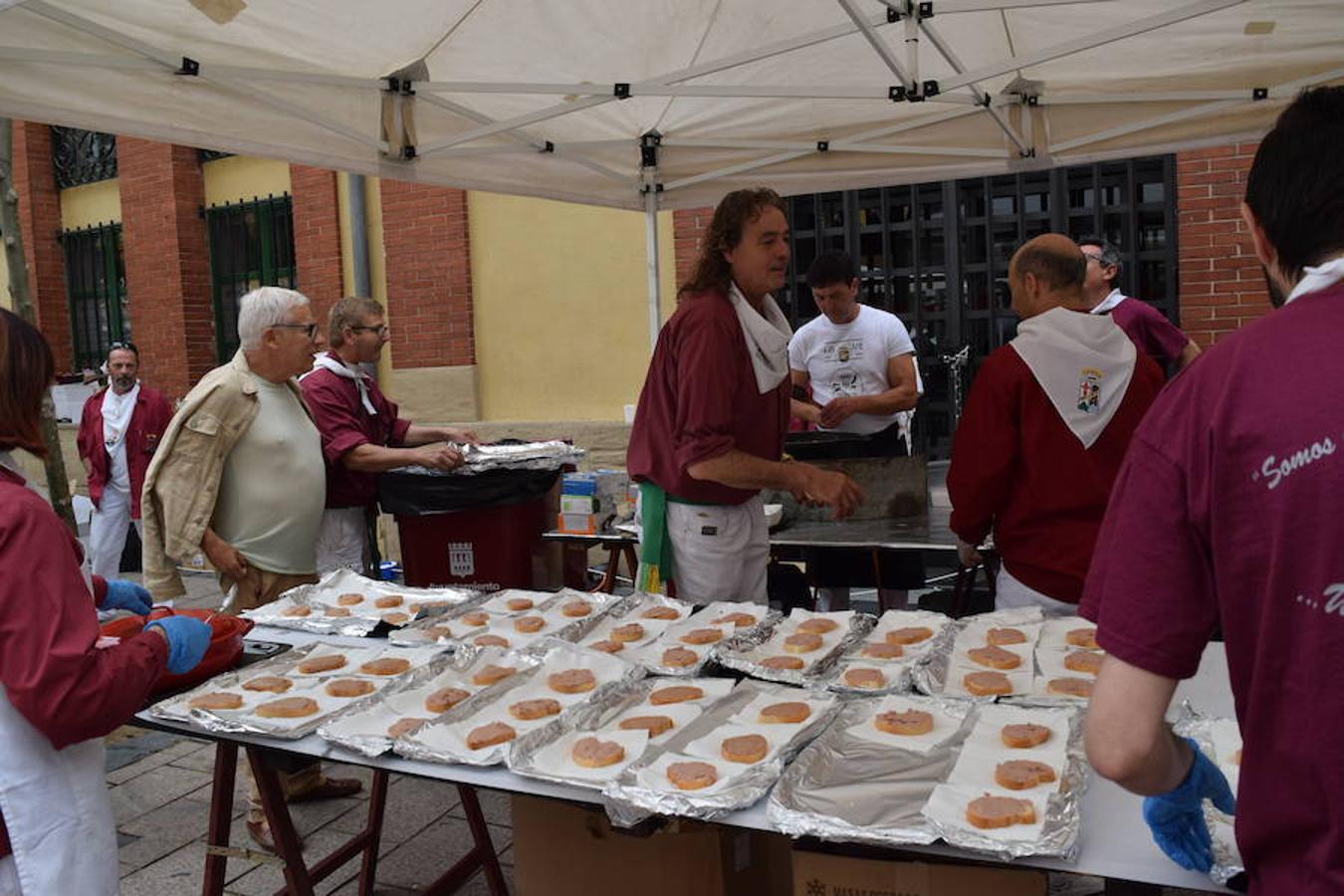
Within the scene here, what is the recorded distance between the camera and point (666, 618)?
3.35 metres

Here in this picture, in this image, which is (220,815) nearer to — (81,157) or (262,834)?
(262,834)

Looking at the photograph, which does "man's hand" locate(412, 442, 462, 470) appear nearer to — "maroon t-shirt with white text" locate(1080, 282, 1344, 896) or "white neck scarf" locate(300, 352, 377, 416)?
"white neck scarf" locate(300, 352, 377, 416)

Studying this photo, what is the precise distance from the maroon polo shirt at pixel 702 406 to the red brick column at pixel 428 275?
5.88 m

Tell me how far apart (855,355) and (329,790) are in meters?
3.50

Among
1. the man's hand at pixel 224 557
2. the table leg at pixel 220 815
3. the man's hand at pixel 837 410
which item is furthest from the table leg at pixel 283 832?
the man's hand at pixel 837 410

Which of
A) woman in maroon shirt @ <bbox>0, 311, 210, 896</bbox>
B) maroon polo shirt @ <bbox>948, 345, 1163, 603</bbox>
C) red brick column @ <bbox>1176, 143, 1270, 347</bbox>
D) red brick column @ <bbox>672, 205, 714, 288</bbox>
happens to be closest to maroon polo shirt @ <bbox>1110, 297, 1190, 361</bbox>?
red brick column @ <bbox>1176, 143, 1270, 347</bbox>

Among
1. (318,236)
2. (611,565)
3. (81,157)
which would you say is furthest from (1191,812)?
(81,157)

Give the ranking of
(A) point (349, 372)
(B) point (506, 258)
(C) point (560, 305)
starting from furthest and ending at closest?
(B) point (506, 258) → (C) point (560, 305) → (A) point (349, 372)

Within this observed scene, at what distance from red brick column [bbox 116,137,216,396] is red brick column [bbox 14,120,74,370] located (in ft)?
5.38

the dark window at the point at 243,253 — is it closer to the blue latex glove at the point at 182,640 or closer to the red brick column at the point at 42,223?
the red brick column at the point at 42,223

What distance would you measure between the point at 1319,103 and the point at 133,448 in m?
8.84

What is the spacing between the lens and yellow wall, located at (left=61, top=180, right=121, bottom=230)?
1252cm

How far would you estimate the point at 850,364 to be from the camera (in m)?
6.03

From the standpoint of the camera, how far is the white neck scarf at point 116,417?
8453 mm
